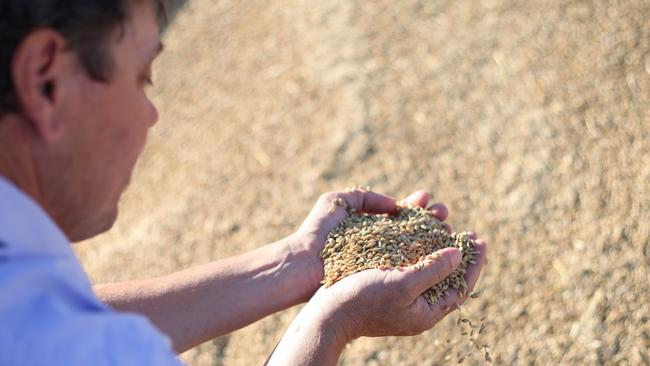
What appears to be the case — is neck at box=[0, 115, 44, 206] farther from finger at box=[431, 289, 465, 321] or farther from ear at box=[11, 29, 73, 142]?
finger at box=[431, 289, 465, 321]

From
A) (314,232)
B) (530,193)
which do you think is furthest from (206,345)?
(530,193)

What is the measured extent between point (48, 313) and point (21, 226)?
12cm

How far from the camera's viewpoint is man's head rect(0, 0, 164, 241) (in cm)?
120

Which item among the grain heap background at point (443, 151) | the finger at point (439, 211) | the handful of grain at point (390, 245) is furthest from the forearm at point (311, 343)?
the grain heap background at point (443, 151)

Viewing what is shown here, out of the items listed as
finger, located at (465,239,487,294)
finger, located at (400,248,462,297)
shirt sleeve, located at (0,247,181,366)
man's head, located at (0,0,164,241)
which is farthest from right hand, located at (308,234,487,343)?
shirt sleeve, located at (0,247,181,366)

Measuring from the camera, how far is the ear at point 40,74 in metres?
1.20

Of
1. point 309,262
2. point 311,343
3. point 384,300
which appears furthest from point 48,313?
point 309,262

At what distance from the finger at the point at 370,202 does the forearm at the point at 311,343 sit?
471mm

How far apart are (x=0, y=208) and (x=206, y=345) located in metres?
1.98

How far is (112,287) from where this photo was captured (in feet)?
6.71

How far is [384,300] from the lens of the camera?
1951mm

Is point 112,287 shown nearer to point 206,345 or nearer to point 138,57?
point 138,57

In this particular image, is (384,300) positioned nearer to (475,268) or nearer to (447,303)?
(447,303)

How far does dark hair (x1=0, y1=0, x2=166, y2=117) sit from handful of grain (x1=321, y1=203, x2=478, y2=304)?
94cm
